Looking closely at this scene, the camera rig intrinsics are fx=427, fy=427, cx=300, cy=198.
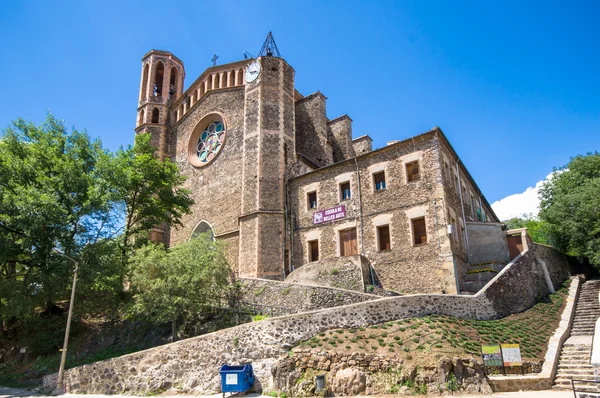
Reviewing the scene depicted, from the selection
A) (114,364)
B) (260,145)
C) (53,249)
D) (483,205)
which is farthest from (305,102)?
(114,364)

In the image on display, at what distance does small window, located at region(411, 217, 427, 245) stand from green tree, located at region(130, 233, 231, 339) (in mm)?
8795

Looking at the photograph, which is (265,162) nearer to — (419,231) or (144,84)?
(419,231)

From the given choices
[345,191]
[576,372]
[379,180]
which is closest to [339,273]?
[345,191]

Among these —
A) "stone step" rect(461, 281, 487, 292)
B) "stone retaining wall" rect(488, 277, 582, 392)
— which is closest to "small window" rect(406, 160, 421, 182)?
"stone step" rect(461, 281, 487, 292)

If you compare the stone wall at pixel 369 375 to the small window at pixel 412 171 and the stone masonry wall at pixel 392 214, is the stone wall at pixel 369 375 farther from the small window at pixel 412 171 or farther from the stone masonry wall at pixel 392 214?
the small window at pixel 412 171

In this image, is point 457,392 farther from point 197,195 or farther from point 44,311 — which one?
point 197,195

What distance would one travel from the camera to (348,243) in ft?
71.9

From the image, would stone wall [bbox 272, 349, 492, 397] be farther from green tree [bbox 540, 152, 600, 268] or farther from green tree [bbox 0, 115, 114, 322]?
green tree [bbox 540, 152, 600, 268]

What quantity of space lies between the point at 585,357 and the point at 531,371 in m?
2.15

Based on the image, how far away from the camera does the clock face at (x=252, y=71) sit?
90.1ft

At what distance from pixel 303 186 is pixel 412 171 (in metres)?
6.42

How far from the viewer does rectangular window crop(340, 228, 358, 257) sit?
21.7m

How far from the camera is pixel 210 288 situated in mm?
17922

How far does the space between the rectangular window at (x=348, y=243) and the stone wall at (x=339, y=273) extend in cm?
189
